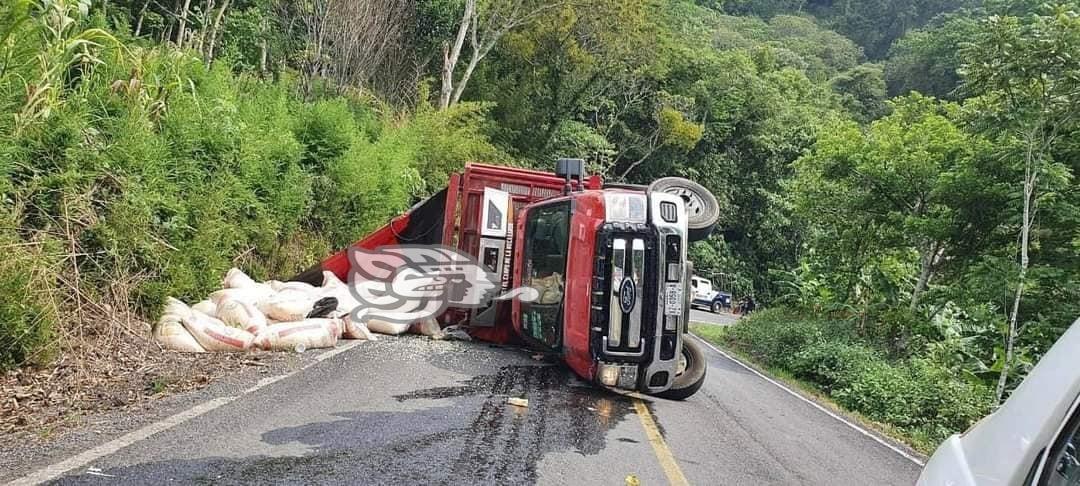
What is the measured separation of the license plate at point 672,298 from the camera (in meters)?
6.38

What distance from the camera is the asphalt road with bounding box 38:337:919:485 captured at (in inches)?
160

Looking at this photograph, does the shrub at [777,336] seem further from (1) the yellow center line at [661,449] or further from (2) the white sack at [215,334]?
(2) the white sack at [215,334]

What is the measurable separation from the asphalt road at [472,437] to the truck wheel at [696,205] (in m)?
1.82

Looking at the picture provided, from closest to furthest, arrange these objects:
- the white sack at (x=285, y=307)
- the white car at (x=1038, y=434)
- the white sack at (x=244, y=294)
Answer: the white car at (x=1038, y=434) → the white sack at (x=244, y=294) → the white sack at (x=285, y=307)

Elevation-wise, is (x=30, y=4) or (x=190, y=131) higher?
(x=30, y=4)

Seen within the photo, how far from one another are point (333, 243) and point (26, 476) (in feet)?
29.7

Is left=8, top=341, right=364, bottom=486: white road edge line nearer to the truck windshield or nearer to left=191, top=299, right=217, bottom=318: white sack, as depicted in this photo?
left=191, top=299, right=217, bottom=318: white sack

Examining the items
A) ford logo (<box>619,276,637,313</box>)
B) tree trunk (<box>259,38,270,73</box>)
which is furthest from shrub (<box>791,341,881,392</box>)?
tree trunk (<box>259,38,270,73</box>)

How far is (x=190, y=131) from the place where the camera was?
7887 millimetres

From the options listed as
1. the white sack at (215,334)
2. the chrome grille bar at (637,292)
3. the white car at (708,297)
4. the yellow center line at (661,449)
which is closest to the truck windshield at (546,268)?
the chrome grille bar at (637,292)

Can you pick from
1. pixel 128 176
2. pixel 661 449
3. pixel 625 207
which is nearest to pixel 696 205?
pixel 625 207

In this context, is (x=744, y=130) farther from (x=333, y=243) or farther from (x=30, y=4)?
(x=30, y=4)

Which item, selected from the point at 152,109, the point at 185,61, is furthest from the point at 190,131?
the point at 185,61

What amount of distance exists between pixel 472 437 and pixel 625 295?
6.47 ft
